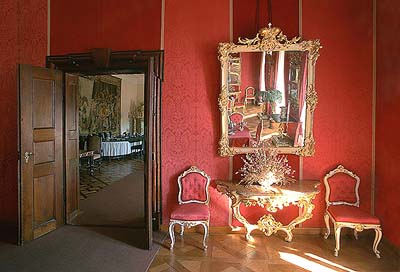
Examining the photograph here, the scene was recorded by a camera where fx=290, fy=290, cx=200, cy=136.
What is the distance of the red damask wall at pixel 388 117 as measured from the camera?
3492mm

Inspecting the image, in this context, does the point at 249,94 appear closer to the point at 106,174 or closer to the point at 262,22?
the point at 262,22

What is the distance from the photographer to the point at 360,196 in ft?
13.2

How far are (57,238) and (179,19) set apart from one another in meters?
3.47

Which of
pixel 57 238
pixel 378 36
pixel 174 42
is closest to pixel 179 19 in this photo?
pixel 174 42

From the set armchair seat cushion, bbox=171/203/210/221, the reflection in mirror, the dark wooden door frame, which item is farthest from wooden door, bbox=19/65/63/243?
the reflection in mirror

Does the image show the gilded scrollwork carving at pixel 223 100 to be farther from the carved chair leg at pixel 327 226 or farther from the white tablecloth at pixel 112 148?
the white tablecloth at pixel 112 148

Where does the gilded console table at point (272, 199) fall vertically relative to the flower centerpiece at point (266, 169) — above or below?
below

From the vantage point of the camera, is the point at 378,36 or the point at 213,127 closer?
the point at 378,36

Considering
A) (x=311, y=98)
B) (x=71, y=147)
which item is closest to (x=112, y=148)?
(x=71, y=147)

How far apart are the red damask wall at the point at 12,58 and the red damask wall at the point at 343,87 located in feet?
12.9

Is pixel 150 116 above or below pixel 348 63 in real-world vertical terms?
below

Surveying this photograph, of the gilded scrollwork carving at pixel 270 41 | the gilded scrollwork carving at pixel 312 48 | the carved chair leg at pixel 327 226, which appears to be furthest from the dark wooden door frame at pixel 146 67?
the carved chair leg at pixel 327 226

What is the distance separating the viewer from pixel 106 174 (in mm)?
8516

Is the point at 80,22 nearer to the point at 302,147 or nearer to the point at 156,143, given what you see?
the point at 156,143
